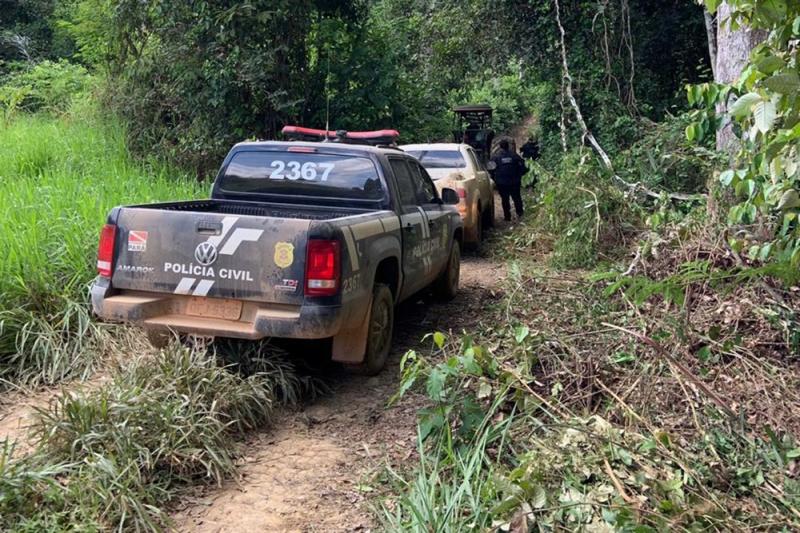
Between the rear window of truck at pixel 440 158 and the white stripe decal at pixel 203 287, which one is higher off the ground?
the rear window of truck at pixel 440 158

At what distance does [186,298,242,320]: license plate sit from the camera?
4973mm

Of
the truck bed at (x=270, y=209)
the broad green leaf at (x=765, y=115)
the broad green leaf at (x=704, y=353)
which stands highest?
the broad green leaf at (x=765, y=115)

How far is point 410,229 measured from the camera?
6.45 metres

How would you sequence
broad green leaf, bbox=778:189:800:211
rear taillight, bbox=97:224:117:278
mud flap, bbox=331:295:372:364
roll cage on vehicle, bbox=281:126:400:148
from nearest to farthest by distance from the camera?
broad green leaf, bbox=778:189:800:211 < rear taillight, bbox=97:224:117:278 < mud flap, bbox=331:295:372:364 < roll cage on vehicle, bbox=281:126:400:148

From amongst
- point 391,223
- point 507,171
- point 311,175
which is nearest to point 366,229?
point 391,223

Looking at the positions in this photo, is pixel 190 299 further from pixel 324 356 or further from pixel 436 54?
pixel 436 54

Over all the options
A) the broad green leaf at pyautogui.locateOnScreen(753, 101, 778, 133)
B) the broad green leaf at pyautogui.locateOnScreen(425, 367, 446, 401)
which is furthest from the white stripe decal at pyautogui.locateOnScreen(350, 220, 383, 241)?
the broad green leaf at pyautogui.locateOnScreen(753, 101, 778, 133)

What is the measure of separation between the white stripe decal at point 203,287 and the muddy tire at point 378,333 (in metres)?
1.23

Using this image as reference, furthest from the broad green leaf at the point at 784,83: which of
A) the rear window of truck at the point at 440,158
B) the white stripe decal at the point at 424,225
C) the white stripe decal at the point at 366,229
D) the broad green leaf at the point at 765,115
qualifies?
the rear window of truck at the point at 440,158

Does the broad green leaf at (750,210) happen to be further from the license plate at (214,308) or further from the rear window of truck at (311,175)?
the license plate at (214,308)

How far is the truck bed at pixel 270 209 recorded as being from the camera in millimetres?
6215

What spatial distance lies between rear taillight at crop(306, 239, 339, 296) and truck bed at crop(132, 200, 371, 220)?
1355 millimetres

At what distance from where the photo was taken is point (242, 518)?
3674 mm

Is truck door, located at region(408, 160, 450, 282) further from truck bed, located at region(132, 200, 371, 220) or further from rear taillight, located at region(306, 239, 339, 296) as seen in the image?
rear taillight, located at region(306, 239, 339, 296)
